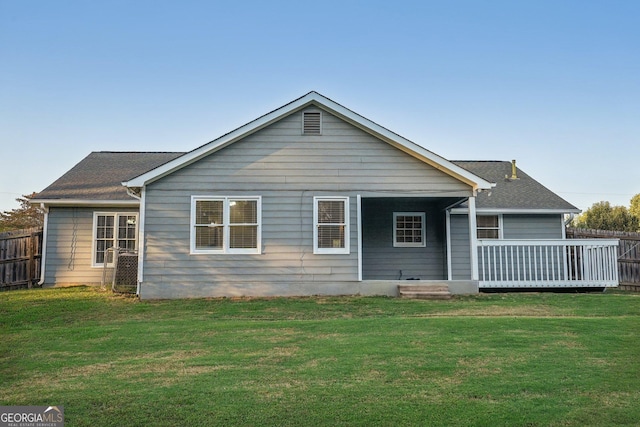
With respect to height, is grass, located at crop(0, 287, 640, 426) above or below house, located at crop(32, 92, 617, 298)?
below

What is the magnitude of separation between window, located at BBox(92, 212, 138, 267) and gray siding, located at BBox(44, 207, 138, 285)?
173mm

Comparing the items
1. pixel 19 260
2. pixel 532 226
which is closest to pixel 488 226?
pixel 532 226

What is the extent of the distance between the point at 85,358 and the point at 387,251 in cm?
1030

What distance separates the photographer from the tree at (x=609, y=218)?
35.6 m

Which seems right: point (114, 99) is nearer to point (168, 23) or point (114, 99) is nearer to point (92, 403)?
point (168, 23)

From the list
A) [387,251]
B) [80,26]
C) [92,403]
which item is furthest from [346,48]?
[92,403]

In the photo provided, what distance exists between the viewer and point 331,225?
497 inches

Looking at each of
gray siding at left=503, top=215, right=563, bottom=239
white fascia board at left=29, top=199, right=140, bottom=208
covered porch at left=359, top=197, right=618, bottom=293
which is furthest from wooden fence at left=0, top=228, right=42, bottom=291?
gray siding at left=503, top=215, right=563, bottom=239

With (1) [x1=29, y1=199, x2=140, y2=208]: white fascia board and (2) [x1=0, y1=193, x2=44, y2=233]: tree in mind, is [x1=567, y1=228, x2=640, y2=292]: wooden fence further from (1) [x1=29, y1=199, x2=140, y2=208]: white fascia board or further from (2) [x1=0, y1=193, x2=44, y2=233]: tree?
(2) [x1=0, y1=193, x2=44, y2=233]: tree

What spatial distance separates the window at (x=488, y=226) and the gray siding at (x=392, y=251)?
1.48 m

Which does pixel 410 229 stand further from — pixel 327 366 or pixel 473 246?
pixel 327 366

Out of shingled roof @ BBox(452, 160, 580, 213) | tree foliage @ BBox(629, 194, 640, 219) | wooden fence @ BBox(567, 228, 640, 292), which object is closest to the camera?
shingled roof @ BBox(452, 160, 580, 213)

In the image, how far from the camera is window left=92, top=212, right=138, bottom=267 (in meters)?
15.3

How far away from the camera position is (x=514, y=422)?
4285 millimetres
